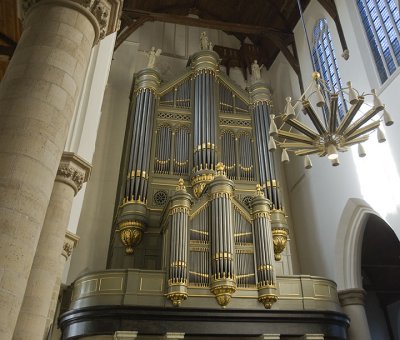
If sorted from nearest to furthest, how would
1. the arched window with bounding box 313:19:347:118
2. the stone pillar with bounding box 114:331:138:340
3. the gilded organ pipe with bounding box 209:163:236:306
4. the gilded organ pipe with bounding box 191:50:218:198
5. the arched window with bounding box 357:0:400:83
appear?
the stone pillar with bounding box 114:331:138:340 < the gilded organ pipe with bounding box 209:163:236:306 < the arched window with bounding box 357:0:400:83 < the gilded organ pipe with bounding box 191:50:218:198 < the arched window with bounding box 313:19:347:118

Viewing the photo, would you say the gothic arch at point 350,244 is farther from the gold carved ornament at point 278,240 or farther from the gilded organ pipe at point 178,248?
the gilded organ pipe at point 178,248

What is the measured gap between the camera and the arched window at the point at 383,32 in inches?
384

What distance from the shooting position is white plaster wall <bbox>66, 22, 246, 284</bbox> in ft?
38.5

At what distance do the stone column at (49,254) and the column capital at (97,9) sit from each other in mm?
1846

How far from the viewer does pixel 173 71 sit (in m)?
15.9

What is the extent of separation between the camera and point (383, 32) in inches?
403

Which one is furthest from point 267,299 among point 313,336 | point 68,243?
point 68,243

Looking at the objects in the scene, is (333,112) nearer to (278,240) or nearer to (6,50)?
(278,240)

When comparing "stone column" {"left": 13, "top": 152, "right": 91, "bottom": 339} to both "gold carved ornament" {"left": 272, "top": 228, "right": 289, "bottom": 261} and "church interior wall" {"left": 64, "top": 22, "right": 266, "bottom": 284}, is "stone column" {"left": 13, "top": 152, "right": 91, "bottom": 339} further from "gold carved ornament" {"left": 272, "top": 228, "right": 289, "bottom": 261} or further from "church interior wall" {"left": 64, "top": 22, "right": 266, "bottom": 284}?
"gold carved ornament" {"left": 272, "top": 228, "right": 289, "bottom": 261}

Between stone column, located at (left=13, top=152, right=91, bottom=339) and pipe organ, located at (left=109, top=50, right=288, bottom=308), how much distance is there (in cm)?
380

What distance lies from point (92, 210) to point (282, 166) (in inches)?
256

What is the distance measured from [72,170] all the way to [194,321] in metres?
4.48

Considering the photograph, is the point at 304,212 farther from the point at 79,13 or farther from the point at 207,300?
the point at 79,13

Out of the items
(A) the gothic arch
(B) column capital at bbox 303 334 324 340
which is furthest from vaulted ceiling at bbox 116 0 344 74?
(B) column capital at bbox 303 334 324 340
